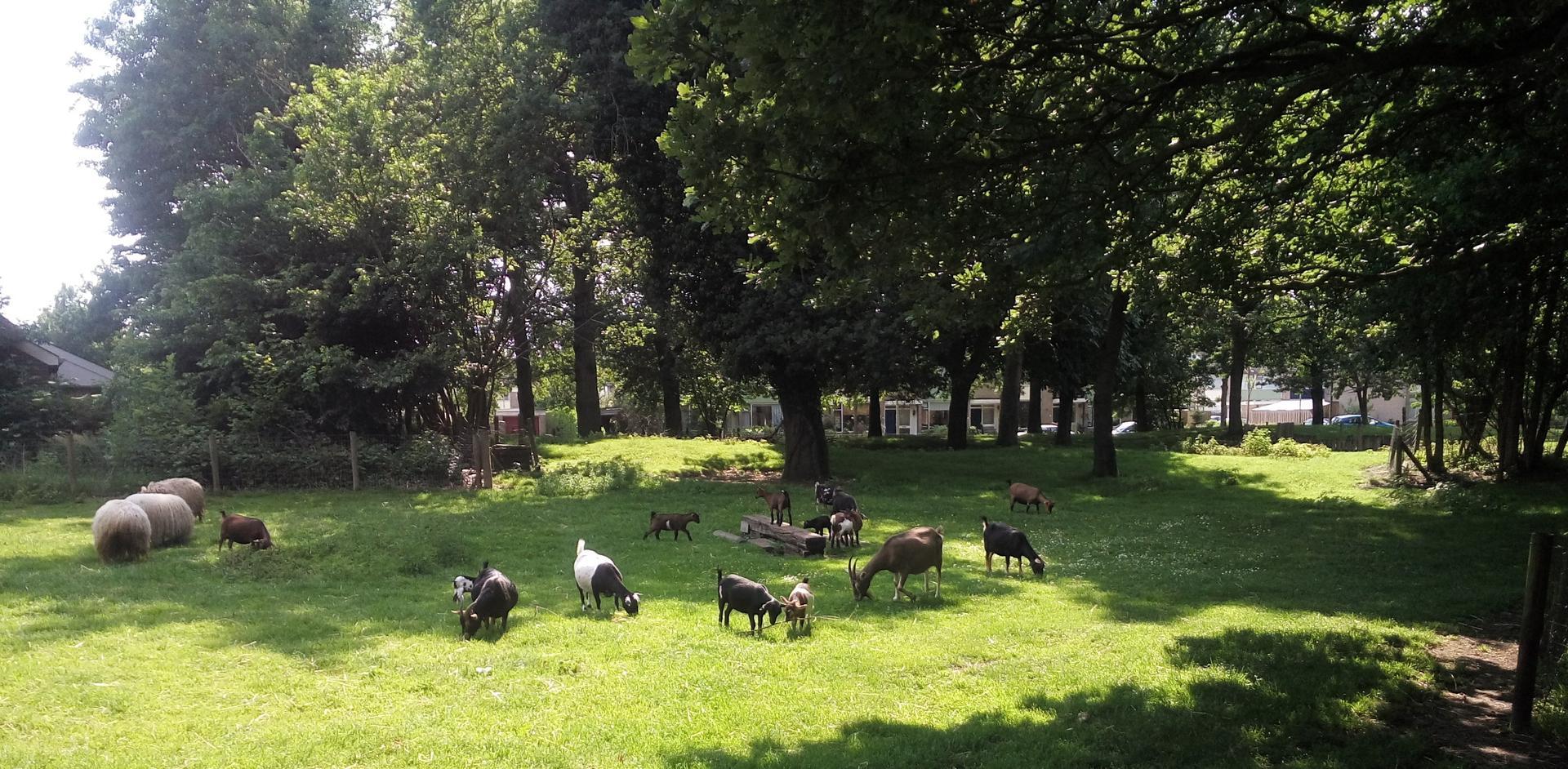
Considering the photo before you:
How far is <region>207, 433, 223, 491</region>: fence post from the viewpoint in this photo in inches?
1001

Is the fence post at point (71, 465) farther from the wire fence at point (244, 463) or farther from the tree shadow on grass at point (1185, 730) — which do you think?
the tree shadow on grass at point (1185, 730)

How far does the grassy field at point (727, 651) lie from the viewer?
705cm

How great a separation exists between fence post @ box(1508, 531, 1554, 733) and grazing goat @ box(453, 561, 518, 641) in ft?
31.3

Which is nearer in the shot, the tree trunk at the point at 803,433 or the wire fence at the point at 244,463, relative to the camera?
the wire fence at the point at 244,463

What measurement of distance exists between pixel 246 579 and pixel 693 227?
50.3 feet

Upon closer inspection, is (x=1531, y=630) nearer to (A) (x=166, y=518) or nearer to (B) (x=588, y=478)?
(A) (x=166, y=518)

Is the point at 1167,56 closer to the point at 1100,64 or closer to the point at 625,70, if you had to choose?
the point at 1100,64

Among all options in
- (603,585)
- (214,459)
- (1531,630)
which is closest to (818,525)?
(603,585)

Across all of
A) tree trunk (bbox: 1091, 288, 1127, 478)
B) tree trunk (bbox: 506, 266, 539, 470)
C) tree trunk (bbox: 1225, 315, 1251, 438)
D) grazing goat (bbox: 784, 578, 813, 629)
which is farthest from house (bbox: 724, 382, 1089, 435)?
grazing goat (bbox: 784, 578, 813, 629)

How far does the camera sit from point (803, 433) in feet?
98.7

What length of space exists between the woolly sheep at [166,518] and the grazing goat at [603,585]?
9.01 meters

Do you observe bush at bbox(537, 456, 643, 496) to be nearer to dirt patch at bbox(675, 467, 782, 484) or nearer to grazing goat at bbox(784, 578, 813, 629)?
dirt patch at bbox(675, 467, 782, 484)

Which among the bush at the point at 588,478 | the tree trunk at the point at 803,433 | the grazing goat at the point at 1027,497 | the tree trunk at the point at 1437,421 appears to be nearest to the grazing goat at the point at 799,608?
the grazing goat at the point at 1027,497

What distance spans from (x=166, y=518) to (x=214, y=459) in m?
9.76
